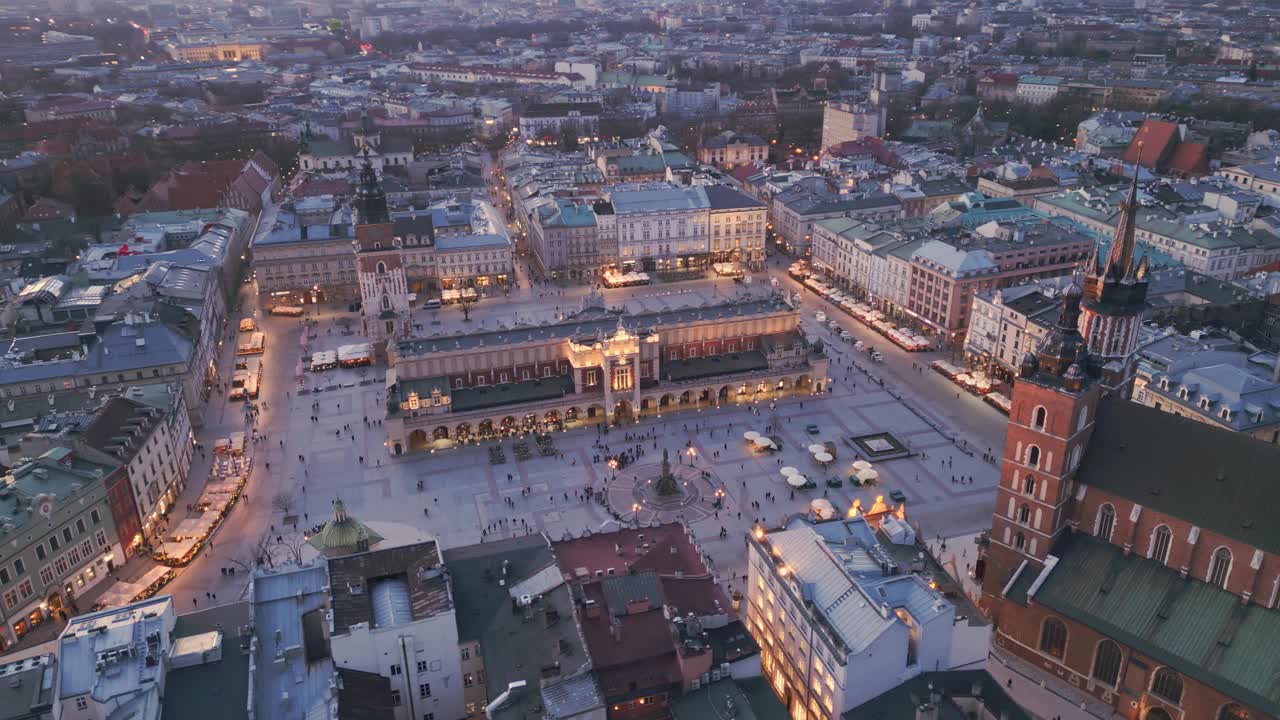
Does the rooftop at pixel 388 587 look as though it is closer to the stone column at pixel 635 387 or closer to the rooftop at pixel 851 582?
the rooftop at pixel 851 582

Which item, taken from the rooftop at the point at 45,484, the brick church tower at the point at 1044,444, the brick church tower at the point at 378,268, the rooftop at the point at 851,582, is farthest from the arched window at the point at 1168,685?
the brick church tower at the point at 378,268

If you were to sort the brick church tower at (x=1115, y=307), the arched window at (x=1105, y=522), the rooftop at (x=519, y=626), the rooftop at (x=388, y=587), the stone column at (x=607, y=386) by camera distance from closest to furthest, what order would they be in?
the rooftop at (x=519, y=626) → the rooftop at (x=388, y=587) → the arched window at (x=1105, y=522) → the brick church tower at (x=1115, y=307) → the stone column at (x=607, y=386)

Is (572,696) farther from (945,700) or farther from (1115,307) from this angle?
(1115,307)

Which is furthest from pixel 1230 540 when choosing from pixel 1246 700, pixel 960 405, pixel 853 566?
pixel 960 405

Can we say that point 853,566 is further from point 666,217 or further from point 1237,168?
point 1237,168

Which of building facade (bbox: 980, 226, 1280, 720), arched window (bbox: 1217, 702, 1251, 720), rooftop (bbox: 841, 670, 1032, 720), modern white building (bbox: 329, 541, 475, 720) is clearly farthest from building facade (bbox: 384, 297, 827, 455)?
arched window (bbox: 1217, 702, 1251, 720)

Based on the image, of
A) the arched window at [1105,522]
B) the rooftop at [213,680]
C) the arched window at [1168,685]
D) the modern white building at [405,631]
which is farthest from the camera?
the arched window at [1105,522]

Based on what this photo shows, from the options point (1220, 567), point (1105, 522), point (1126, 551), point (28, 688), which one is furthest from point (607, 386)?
point (1220, 567)

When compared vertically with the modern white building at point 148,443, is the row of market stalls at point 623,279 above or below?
below
